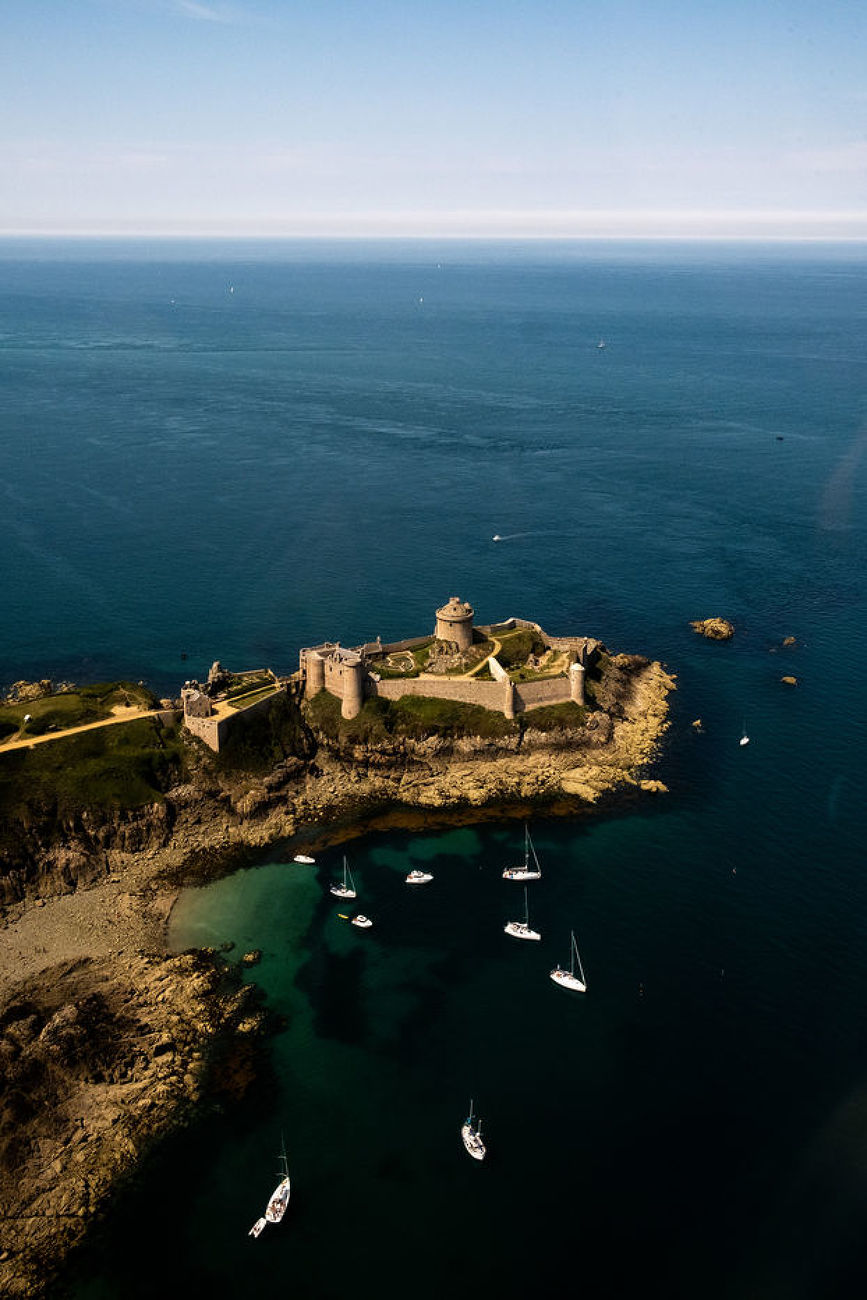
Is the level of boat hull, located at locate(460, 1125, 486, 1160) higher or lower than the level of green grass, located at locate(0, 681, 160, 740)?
lower

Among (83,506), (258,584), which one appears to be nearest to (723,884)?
(258,584)

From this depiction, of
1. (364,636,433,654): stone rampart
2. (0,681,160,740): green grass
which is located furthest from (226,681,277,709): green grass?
(364,636,433,654): stone rampart

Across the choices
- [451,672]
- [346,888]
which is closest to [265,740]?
[346,888]

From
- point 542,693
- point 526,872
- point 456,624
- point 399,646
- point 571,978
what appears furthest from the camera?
point 399,646

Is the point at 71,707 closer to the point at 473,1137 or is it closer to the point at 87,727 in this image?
the point at 87,727

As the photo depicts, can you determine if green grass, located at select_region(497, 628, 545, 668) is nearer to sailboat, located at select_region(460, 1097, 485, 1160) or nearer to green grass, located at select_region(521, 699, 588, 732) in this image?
green grass, located at select_region(521, 699, 588, 732)

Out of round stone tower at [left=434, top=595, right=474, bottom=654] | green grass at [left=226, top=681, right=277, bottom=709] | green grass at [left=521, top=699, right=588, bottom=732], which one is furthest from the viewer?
round stone tower at [left=434, top=595, right=474, bottom=654]

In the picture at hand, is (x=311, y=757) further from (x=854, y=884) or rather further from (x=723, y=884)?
(x=854, y=884)

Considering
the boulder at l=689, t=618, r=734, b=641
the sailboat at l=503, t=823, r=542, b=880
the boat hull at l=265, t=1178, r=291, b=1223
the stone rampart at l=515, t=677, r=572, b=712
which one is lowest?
the boulder at l=689, t=618, r=734, b=641
